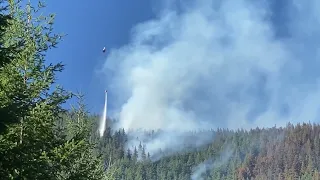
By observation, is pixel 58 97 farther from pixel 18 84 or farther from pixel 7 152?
pixel 7 152

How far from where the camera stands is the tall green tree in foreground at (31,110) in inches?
460

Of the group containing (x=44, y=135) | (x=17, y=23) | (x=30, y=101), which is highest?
(x=17, y=23)

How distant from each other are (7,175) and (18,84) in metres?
2.99

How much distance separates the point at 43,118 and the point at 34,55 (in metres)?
2.07

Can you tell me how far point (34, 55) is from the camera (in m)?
14.5

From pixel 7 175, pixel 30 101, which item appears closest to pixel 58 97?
pixel 30 101

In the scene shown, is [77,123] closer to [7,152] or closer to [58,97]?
[58,97]

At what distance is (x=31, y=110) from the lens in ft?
43.7

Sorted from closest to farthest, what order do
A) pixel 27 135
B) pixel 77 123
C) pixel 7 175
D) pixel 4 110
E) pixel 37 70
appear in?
pixel 4 110 → pixel 7 175 → pixel 27 135 → pixel 37 70 → pixel 77 123

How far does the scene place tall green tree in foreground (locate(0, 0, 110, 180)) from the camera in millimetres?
11680

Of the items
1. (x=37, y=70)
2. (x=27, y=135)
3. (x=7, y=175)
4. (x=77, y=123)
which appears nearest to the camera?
(x=7, y=175)

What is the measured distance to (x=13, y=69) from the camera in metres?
13.7

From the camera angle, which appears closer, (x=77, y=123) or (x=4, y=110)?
(x=4, y=110)

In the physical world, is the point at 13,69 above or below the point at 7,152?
above
